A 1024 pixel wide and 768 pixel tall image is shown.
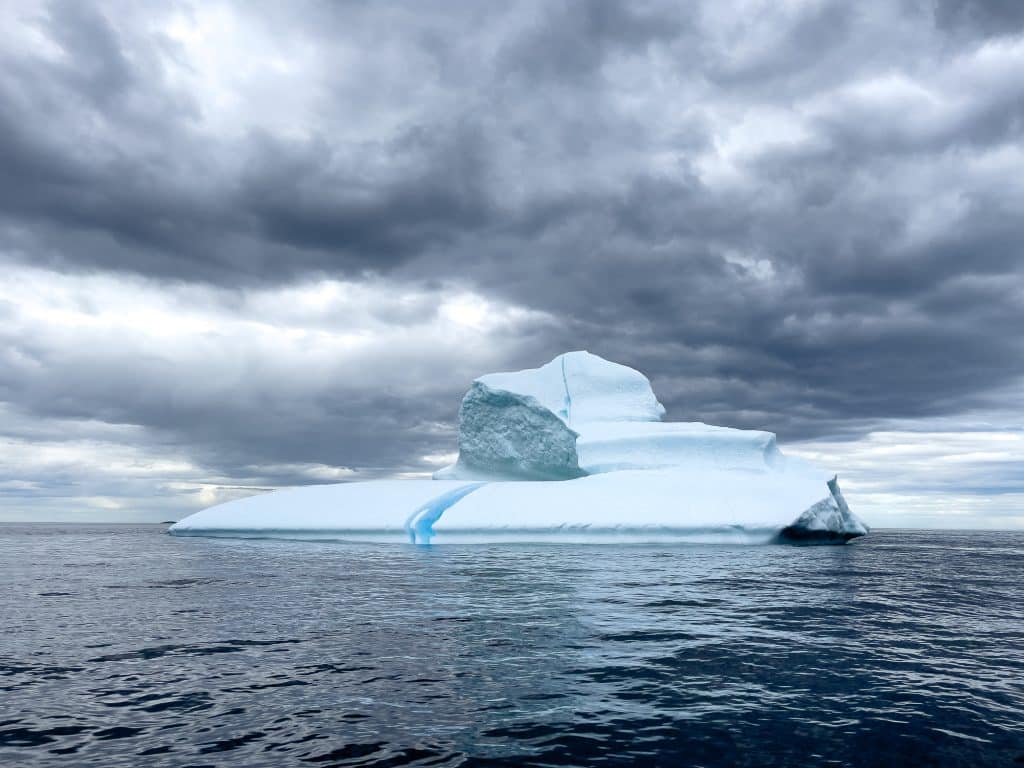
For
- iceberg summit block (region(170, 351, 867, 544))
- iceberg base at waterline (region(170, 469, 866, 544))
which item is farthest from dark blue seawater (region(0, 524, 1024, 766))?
iceberg summit block (region(170, 351, 867, 544))

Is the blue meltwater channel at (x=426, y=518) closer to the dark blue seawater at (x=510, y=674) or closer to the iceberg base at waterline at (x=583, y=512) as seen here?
the iceberg base at waterline at (x=583, y=512)

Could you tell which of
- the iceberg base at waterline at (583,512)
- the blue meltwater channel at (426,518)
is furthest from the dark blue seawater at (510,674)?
the blue meltwater channel at (426,518)

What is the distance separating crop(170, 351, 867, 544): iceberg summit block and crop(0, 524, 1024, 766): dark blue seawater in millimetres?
11209

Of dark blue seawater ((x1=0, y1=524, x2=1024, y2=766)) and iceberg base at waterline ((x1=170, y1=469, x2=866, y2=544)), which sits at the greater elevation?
iceberg base at waterline ((x1=170, y1=469, x2=866, y2=544))

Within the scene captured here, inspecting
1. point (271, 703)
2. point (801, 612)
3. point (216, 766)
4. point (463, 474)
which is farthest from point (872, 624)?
point (463, 474)

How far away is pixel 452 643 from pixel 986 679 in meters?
5.71

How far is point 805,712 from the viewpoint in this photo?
6008mm

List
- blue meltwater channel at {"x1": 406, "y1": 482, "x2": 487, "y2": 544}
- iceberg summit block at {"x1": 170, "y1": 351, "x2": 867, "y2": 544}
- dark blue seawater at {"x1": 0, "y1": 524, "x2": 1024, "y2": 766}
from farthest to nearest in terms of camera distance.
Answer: blue meltwater channel at {"x1": 406, "y1": 482, "x2": 487, "y2": 544} < iceberg summit block at {"x1": 170, "y1": 351, "x2": 867, "y2": 544} < dark blue seawater at {"x1": 0, "y1": 524, "x2": 1024, "y2": 766}

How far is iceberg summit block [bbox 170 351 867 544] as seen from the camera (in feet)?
84.9

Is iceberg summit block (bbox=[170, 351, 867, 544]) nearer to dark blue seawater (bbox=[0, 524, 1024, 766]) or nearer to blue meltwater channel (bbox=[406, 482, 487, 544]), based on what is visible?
blue meltwater channel (bbox=[406, 482, 487, 544])

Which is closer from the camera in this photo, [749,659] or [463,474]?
[749,659]

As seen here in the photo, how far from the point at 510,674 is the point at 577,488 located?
70.5ft

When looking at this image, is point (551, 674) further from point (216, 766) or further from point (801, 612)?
point (801, 612)

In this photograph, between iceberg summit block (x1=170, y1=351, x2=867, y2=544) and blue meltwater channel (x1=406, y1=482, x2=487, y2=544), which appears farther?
blue meltwater channel (x1=406, y1=482, x2=487, y2=544)
